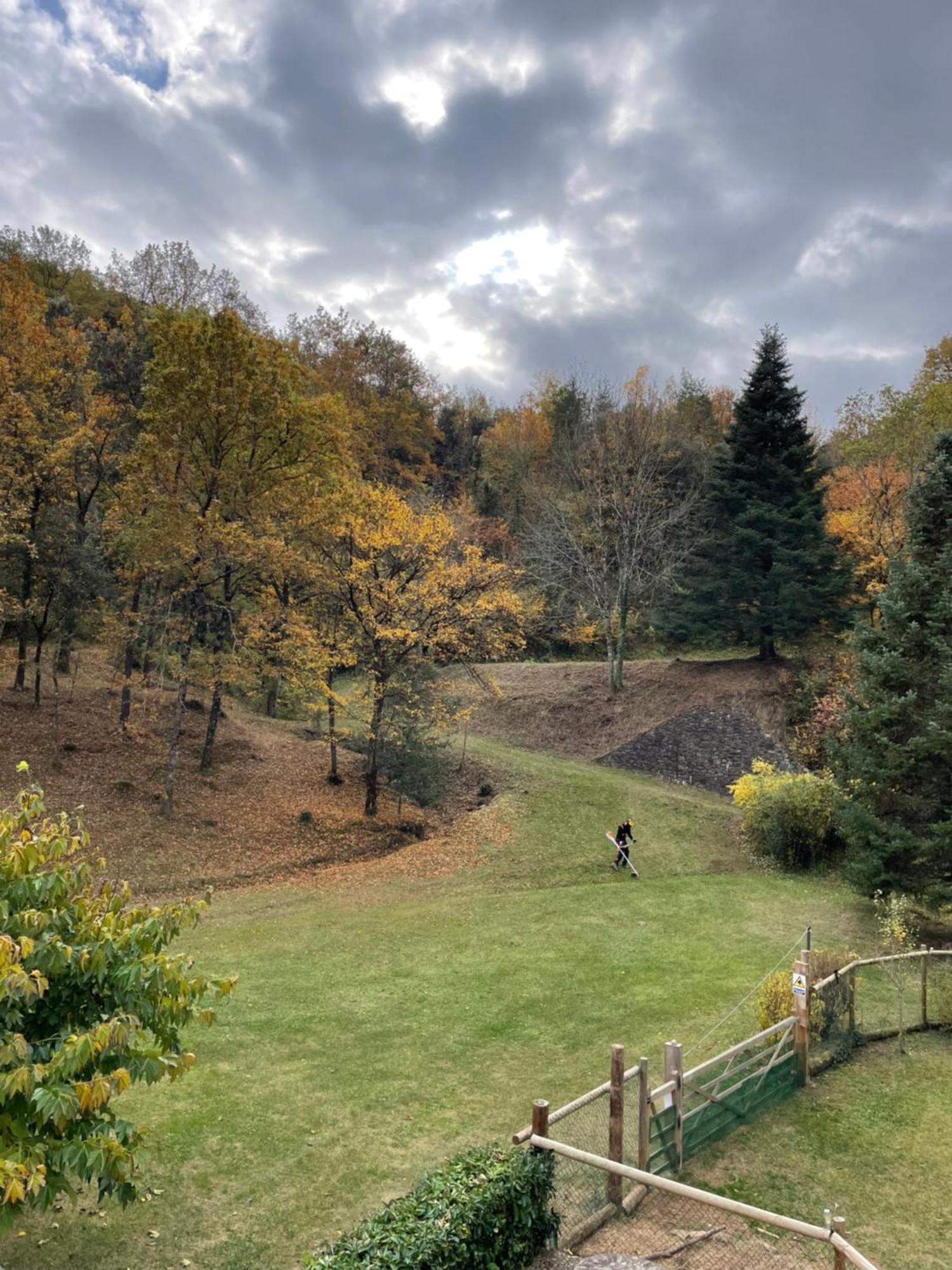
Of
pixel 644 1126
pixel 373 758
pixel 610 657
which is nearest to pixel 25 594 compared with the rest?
pixel 373 758

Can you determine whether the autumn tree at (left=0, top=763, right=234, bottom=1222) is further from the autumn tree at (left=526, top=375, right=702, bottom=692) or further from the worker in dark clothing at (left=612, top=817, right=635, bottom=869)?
the autumn tree at (left=526, top=375, right=702, bottom=692)

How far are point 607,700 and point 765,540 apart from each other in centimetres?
1060

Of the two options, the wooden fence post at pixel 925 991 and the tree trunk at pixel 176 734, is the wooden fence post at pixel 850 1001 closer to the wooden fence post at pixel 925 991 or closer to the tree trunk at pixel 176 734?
the wooden fence post at pixel 925 991

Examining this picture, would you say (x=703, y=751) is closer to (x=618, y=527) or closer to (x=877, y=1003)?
(x=618, y=527)

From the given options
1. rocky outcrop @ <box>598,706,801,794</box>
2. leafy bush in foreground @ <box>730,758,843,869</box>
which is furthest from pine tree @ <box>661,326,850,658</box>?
leafy bush in foreground @ <box>730,758,843,869</box>

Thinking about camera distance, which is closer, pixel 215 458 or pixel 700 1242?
pixel 700 1242

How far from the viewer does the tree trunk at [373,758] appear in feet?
83.8

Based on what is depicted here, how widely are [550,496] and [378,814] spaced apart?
26.9 m

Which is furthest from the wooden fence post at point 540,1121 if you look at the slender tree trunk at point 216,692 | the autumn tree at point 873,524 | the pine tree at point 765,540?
the autumn tree at point 873,524

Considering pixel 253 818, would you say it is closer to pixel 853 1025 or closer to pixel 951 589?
pixel 853 1025

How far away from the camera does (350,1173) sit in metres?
8.47

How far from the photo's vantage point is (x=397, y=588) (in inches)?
985

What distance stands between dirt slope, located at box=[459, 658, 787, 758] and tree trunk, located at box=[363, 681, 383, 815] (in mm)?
8292

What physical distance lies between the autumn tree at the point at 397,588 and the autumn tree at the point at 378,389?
22390mm
